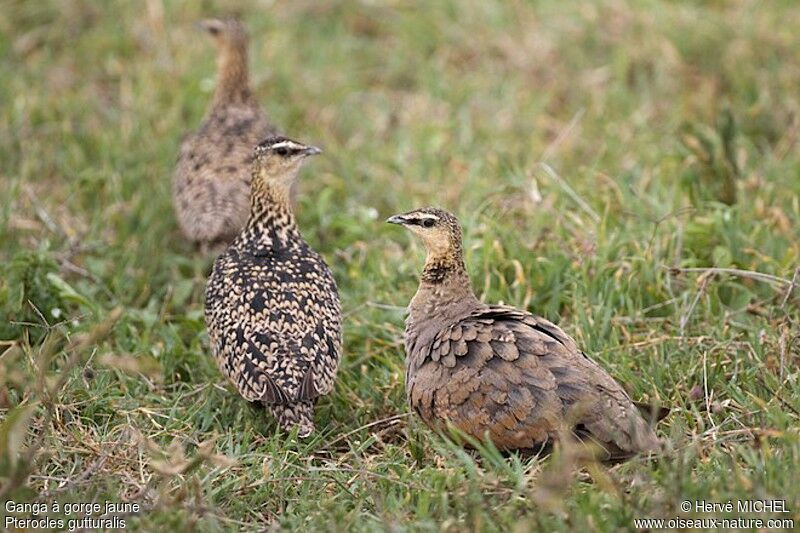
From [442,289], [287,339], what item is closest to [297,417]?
[287,339]

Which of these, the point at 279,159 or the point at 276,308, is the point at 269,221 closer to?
the point at 279,159

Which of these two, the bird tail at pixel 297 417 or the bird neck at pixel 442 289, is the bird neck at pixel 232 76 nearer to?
the bird neck at pixel 442 289

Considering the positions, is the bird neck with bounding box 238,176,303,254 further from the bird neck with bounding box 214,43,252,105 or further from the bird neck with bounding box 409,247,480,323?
the bird neck with bounding box 214,43,252,105

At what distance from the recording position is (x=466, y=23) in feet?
34.8

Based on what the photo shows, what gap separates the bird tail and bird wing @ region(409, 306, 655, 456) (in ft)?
1.84

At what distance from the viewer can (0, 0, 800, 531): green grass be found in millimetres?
4930

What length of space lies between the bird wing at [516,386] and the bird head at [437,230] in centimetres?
56

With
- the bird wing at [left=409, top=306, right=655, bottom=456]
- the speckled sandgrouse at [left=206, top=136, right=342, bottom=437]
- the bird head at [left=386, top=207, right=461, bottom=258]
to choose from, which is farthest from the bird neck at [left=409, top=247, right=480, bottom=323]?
the speckled sandgrouse at [left=206, top=136, right=342, bottom=437]

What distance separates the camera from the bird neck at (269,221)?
6.67m

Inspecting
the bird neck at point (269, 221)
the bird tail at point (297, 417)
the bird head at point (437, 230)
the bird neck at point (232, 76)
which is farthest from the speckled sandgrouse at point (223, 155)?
the bird tail at point (297, 417)

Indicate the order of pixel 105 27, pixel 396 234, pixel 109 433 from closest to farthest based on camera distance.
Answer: pixel 109 433, pixel 396 234, pixel 105 27

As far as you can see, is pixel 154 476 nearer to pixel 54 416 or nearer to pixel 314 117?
pixel 54 416

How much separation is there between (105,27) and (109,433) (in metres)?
5.77

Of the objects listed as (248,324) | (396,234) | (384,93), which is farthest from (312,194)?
(248,324)
